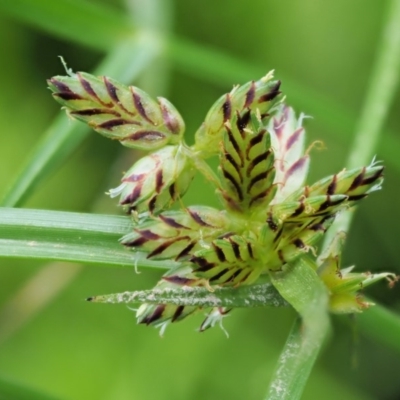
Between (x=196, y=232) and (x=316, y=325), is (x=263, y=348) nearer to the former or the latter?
(x=196, y=232)

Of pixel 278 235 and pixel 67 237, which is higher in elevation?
pixel 278 235

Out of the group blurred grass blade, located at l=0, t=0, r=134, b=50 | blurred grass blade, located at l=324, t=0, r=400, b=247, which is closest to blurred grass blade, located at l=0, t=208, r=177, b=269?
blurred grass blade, located at l=324, t=0, r=400, b=247

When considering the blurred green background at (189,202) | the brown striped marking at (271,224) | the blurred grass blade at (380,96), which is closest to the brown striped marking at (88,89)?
the brown striped marking at (271,224)

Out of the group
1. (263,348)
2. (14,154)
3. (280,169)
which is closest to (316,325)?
(280,169)

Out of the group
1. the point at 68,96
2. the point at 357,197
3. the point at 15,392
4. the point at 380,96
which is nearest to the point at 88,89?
the point at 68,96

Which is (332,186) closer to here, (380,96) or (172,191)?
(172,191)

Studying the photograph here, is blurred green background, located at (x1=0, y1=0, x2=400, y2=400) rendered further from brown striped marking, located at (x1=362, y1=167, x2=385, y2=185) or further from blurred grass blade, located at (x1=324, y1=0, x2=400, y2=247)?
brown striped marking, located at (x1=362, y1=167, x2=385, y2=185)

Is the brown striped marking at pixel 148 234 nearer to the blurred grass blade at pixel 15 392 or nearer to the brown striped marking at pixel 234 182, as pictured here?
the brown striped marking at pixel 234 182
